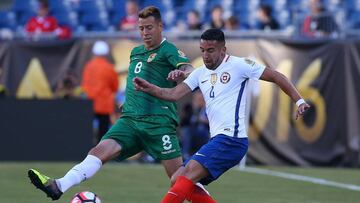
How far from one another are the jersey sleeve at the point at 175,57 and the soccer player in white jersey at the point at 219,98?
25.4 inches

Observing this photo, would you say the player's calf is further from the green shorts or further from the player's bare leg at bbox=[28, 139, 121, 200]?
the green shorts

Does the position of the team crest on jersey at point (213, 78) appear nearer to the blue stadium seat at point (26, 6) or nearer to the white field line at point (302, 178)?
the white field line at point (302, 178)

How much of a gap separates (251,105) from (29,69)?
14.0 feet

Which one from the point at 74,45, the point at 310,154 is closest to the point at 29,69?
the point at 74,45

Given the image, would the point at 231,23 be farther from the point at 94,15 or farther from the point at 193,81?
the point at 193,81

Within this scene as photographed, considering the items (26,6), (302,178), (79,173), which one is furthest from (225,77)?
(26,6)

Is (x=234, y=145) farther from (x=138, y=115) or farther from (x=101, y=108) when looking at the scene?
(x=101, y=108)

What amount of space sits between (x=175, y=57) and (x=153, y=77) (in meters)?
0.31

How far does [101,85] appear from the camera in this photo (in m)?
17.8

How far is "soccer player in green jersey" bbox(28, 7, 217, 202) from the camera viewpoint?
9.67m

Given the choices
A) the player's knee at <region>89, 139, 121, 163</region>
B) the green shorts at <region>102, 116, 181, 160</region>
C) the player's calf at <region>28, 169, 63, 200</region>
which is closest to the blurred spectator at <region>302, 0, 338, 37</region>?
the green shorts at <region>102, 116, 181, 160</region>

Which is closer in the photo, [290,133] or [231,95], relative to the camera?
[231,95]

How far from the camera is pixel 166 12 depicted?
2283 cm

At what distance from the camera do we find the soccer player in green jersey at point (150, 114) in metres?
9.67
